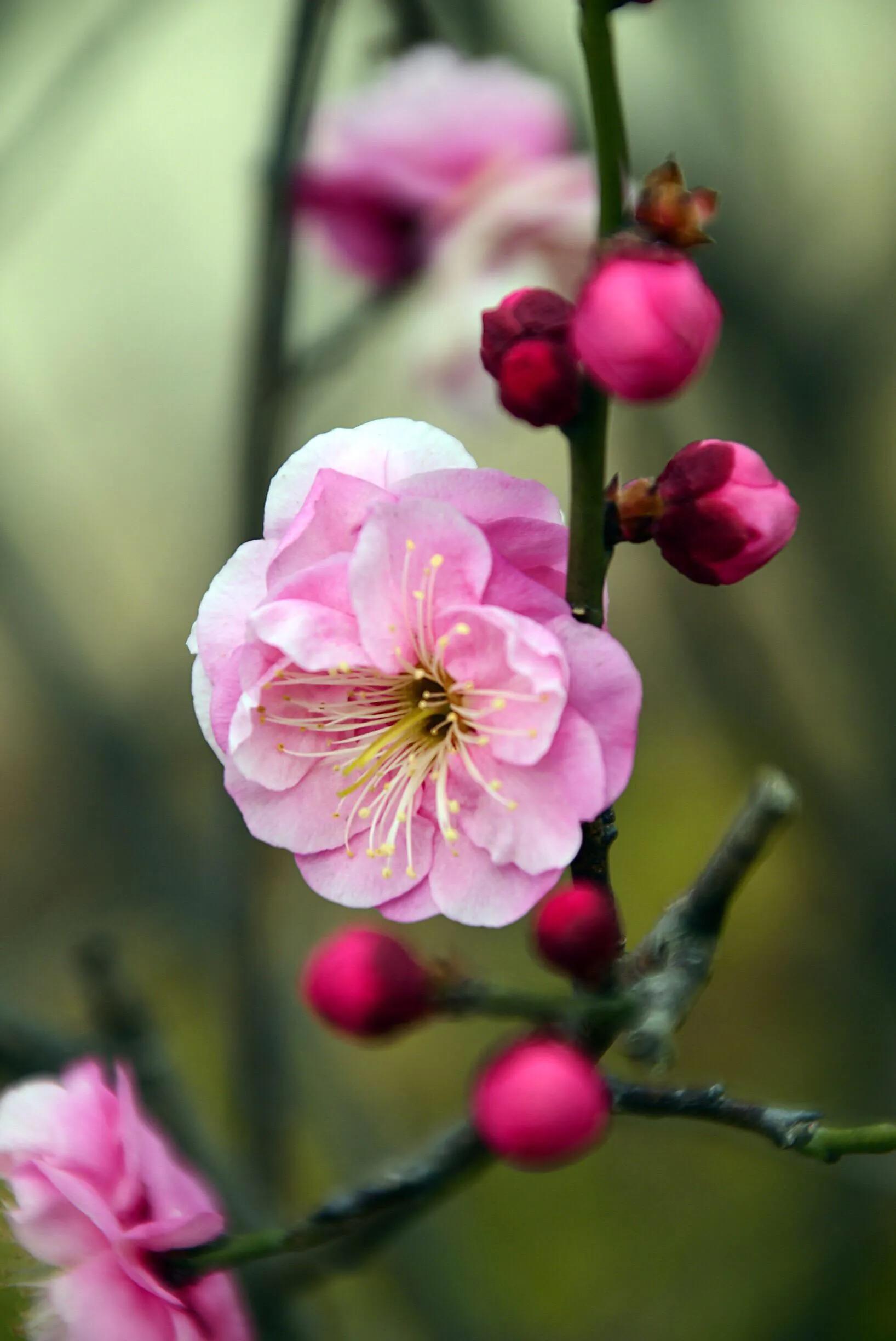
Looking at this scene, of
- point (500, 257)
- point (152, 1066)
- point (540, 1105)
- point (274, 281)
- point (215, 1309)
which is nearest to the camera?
point (540, 1105)


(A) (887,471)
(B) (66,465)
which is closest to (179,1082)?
(A) (887,471)

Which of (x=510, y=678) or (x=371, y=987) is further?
(x=510, y=678)

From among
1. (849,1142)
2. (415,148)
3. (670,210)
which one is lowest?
(849,1142)

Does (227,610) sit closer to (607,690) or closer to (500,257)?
(607,690)

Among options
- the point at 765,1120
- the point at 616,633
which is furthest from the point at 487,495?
the point at 616,633

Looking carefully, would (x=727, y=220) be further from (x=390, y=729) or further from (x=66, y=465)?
(x=66, y=465)

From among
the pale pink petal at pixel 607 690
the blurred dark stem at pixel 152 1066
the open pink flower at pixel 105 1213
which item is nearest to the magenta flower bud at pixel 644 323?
the pale pink petal at pixel 607 690

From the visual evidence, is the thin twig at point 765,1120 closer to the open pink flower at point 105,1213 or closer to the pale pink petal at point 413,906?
the pale pink petal at point 413,906
